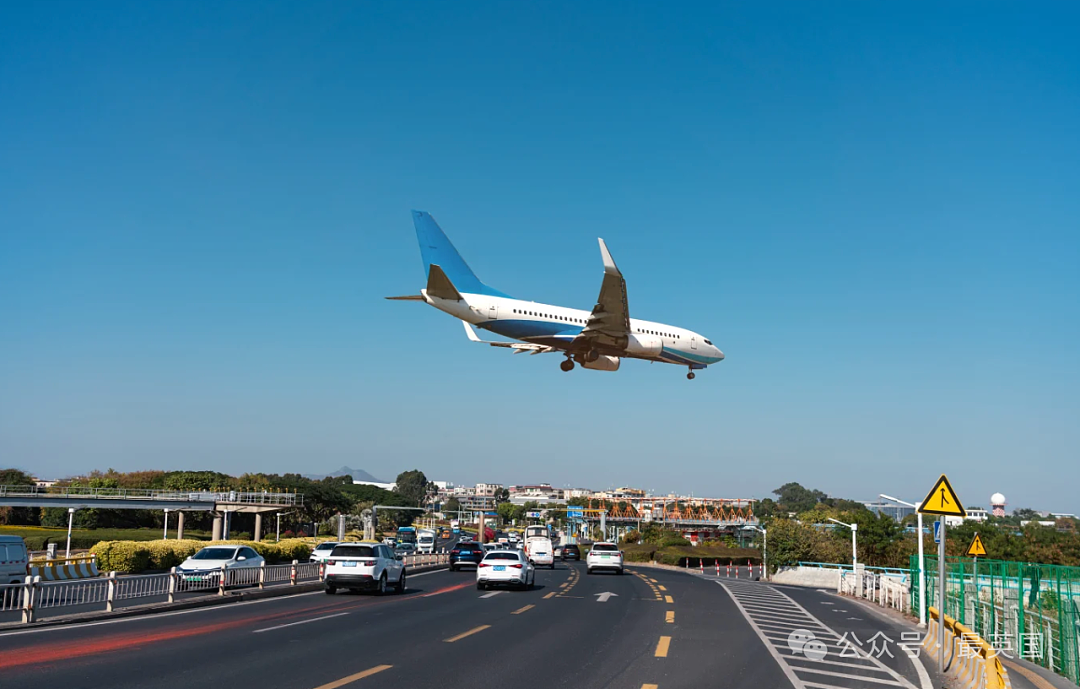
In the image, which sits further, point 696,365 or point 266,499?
point 266,499

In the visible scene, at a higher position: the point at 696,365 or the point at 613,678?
the point at 696,365

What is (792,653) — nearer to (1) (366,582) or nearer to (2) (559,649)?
(2) (559,649)

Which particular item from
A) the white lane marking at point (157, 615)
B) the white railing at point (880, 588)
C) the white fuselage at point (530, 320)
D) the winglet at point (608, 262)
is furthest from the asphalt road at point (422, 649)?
the white fuselage at point (530, 320)

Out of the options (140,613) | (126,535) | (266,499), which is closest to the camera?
(140,613)

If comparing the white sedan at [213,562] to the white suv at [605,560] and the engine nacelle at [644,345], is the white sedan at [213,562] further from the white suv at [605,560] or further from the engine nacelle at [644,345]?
the white suv at [605,560]

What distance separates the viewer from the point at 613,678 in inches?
505

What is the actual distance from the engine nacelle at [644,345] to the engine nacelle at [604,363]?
4.18 feet

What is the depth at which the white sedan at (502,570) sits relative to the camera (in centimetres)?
3036

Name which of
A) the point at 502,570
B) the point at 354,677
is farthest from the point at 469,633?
A: the point at 502,570

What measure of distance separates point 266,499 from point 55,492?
24.0 meters

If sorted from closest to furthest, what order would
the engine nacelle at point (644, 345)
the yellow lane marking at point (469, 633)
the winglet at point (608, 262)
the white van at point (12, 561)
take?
the yellow lane marking at point (469, 633)
the white van at point (12, 561)
the winglet at point (608, 262)
the engine nacelle at point (644, 345)

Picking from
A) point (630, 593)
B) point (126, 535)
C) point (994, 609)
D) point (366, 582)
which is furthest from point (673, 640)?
point (126, 535)

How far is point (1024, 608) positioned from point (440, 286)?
83.4 feet

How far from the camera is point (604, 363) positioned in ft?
140
